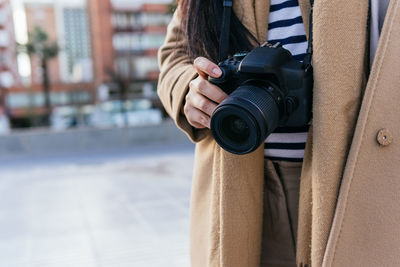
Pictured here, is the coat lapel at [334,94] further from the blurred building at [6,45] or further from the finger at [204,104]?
the blurred building at [6,45]

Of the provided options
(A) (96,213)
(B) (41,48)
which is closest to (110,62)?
(B) (41,48)

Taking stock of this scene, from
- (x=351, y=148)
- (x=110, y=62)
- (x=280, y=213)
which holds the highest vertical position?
(x=351, y=148)

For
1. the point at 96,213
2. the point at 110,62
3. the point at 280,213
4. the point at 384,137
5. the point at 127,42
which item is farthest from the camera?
the point at 127,42

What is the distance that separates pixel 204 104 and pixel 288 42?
0.22m

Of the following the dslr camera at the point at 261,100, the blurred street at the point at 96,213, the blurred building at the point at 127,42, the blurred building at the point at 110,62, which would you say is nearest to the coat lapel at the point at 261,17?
the dslr camera at the point at 261,100

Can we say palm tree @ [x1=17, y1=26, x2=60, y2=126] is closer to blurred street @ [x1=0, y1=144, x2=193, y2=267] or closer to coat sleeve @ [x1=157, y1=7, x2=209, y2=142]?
blurred street @ [x1=0, y1=144, x2=193, y2=267]

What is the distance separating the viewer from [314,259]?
0.73 m

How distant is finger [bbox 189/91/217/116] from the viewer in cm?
82

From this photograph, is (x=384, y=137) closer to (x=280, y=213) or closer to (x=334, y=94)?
(x=334, y=94)

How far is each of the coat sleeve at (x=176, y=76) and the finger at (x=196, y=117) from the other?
0.21ft

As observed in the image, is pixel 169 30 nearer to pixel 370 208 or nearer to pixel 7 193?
pixel 370 208

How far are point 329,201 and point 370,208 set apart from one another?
67 mm

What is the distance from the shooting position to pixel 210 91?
0.81 metres

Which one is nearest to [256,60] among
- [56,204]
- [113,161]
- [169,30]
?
[169,30]
